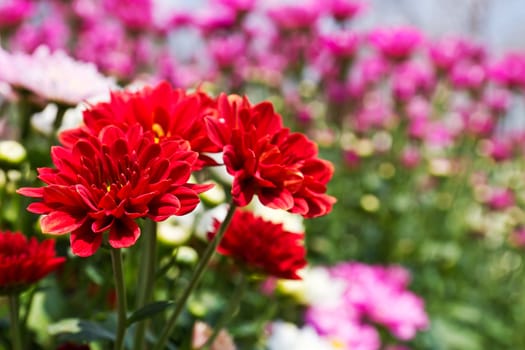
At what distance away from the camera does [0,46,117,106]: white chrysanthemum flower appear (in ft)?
2.41

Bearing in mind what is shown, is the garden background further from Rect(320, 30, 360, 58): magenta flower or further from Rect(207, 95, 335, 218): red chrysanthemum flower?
Rect(207, 95, 335, 218): red chrysanthemum flower

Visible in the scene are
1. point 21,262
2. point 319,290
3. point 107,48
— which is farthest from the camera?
point 107,48

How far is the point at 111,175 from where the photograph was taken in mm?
445

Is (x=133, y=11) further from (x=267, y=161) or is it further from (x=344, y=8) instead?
(x=267, y=161)

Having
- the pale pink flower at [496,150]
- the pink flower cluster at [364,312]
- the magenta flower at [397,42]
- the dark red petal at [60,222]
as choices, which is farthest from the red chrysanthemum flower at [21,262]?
the pale pink flower at [496,150]

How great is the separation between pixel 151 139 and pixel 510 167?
224 cm

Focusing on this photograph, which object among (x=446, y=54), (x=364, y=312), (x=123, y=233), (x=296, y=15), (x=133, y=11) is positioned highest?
(x=446, y=54)

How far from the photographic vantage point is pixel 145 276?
0.55m

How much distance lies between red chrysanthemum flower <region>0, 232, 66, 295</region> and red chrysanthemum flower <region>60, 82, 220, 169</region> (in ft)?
0.29

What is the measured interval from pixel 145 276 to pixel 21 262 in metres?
0.09

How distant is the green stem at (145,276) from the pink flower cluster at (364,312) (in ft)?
1.35

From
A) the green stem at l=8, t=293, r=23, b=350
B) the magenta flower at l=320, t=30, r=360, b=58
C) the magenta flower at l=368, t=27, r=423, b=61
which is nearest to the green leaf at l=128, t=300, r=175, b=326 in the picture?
the green stem at l=8, t=293, r=23, b=350

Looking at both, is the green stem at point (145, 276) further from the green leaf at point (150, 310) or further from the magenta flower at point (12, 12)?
the magenta flower at point (12, 12)

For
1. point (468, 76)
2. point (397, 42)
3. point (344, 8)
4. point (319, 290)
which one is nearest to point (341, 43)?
point (344, 8)
